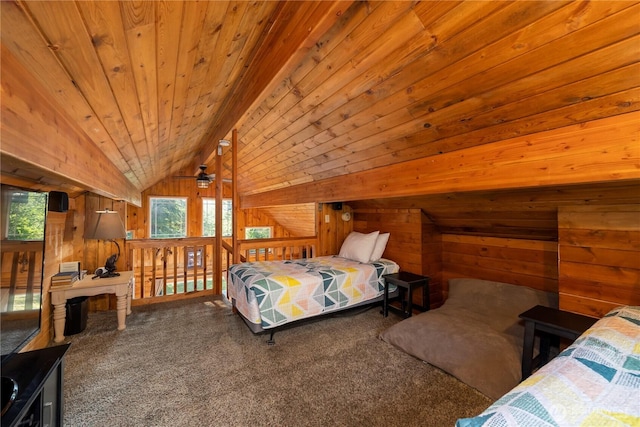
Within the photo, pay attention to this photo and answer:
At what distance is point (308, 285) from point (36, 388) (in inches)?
76.4

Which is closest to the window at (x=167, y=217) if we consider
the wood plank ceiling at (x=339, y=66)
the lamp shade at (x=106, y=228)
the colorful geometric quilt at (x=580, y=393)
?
the lamp shade at (x=106, y=228)

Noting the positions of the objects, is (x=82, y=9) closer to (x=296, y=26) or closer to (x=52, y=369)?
(x=296, y=26)

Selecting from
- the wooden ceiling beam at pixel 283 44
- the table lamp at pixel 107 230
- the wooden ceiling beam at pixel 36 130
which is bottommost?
the table lamp at pixel 107 230

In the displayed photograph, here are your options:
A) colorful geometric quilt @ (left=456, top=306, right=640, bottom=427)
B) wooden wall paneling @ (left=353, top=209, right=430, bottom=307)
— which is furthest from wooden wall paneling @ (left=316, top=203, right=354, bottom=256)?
colorful geometric quilt @ (left=456, top=306, right=640, bottom=427)

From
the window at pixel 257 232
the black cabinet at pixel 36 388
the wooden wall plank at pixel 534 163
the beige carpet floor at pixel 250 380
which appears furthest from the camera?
the window at pixel 257 232

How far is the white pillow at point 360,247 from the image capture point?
3.48 metres

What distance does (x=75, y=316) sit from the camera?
257cm

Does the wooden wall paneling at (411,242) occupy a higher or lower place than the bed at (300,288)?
higher

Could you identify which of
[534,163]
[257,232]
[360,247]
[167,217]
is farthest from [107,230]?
[257,232]

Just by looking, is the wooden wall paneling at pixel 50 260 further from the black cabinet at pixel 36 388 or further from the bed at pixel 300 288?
the bed at pixel 300 288

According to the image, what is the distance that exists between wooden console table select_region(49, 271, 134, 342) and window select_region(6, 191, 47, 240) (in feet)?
5.00

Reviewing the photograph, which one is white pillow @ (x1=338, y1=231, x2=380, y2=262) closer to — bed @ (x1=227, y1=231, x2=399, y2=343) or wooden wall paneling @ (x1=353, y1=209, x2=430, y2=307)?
bed @ (x1=227, y1=231, x2=399, y2=343)

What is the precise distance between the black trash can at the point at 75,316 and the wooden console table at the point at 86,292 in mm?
80

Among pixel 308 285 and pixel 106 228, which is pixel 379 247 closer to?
pixel 308 285
